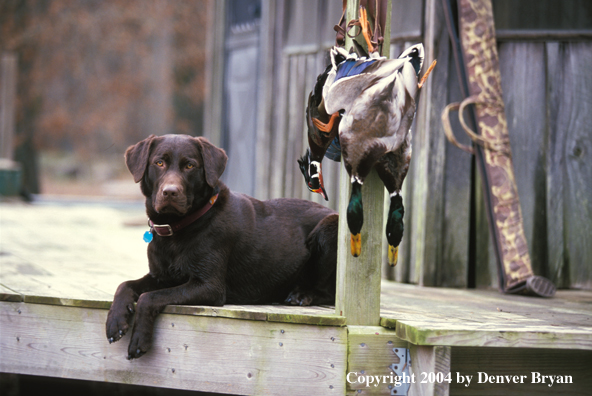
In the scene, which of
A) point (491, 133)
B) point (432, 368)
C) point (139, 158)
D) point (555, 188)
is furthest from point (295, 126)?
point (432, 368)

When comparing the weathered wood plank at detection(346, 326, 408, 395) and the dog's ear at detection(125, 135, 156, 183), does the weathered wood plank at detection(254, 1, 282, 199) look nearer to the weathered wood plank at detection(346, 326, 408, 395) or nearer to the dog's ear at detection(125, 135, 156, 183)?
the dog's ear at detection(125, 135, 156, 183)

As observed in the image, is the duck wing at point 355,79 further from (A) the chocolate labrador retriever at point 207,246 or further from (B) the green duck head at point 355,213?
(A) the chocolate labrador retriever at point 207,246

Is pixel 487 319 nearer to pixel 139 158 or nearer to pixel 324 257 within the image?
pixel 324 257

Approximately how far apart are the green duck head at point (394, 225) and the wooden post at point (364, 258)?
0.05 m

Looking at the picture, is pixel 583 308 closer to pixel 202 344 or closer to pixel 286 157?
pixel 202 344

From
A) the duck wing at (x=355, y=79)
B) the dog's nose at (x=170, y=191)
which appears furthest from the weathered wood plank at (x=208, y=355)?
the duck wing at (x=355, y=79)

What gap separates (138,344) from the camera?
2.94m

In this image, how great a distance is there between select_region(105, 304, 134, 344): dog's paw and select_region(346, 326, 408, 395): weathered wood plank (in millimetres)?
990

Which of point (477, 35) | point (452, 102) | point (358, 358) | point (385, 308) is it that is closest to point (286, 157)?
point (452, 102)

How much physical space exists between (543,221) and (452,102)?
3.26 feet

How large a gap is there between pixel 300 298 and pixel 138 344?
887 mm

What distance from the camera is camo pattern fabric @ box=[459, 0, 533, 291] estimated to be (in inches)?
162

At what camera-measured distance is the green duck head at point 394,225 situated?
2933 millimetres

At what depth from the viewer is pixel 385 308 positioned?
11.1 ft
